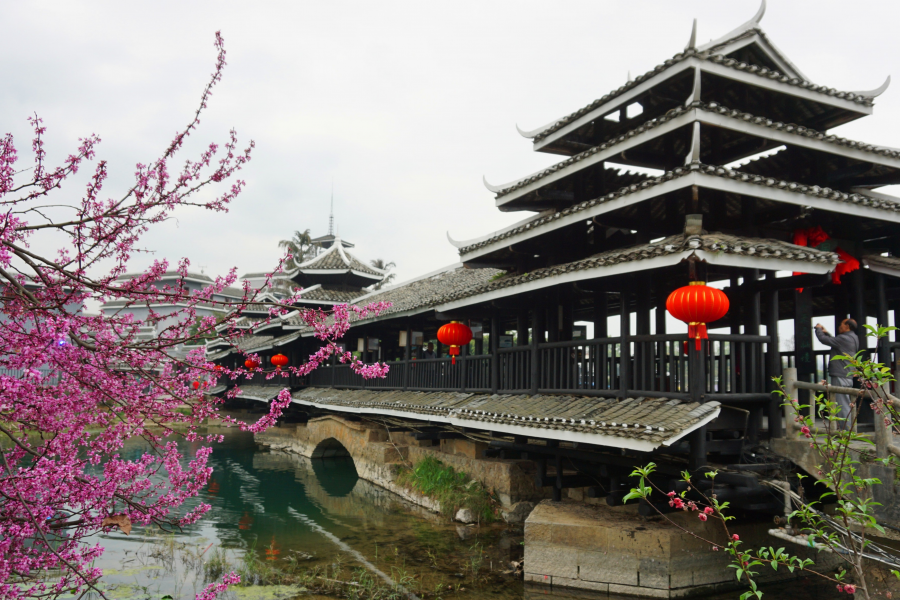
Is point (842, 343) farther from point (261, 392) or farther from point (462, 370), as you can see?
point (261, 392)

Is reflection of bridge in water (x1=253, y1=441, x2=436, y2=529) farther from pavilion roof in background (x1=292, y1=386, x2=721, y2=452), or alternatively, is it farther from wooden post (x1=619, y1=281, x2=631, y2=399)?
wooden post (x1=619, y1=281, x2=631, y2=399)

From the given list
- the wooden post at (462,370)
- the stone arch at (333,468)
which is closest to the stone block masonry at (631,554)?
the wooden post at (462,370)

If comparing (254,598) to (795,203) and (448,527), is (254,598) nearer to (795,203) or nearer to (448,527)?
(448,527)

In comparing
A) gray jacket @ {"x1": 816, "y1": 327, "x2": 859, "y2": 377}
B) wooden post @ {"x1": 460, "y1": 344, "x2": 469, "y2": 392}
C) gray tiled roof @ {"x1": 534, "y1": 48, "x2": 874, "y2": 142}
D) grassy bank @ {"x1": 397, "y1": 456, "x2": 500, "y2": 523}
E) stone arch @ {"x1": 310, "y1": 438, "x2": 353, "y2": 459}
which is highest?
gray tiled roof @ {"x1": 534, "y1": 48, "x2": 874, "y2": 142}

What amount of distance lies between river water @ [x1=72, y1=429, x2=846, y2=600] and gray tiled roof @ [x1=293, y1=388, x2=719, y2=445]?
6.39 ft

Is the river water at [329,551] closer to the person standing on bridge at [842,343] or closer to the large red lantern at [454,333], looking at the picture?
the person standing on bridge at [842,343]

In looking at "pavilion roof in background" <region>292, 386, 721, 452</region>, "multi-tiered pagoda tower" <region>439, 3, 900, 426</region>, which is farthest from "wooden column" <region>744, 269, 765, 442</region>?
"pavilion roof in background" <region>292, 386, 721, 452</region>

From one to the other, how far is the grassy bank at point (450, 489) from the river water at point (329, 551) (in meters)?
0.31

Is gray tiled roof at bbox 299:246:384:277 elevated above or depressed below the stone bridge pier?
above

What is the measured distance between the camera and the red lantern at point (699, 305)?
19.5ft

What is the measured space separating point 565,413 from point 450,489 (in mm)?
5076

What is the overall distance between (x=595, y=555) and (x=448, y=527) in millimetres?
3855

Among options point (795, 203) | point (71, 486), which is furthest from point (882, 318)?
point (71, 486)

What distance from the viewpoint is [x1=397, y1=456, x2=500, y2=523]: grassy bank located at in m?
10.9
